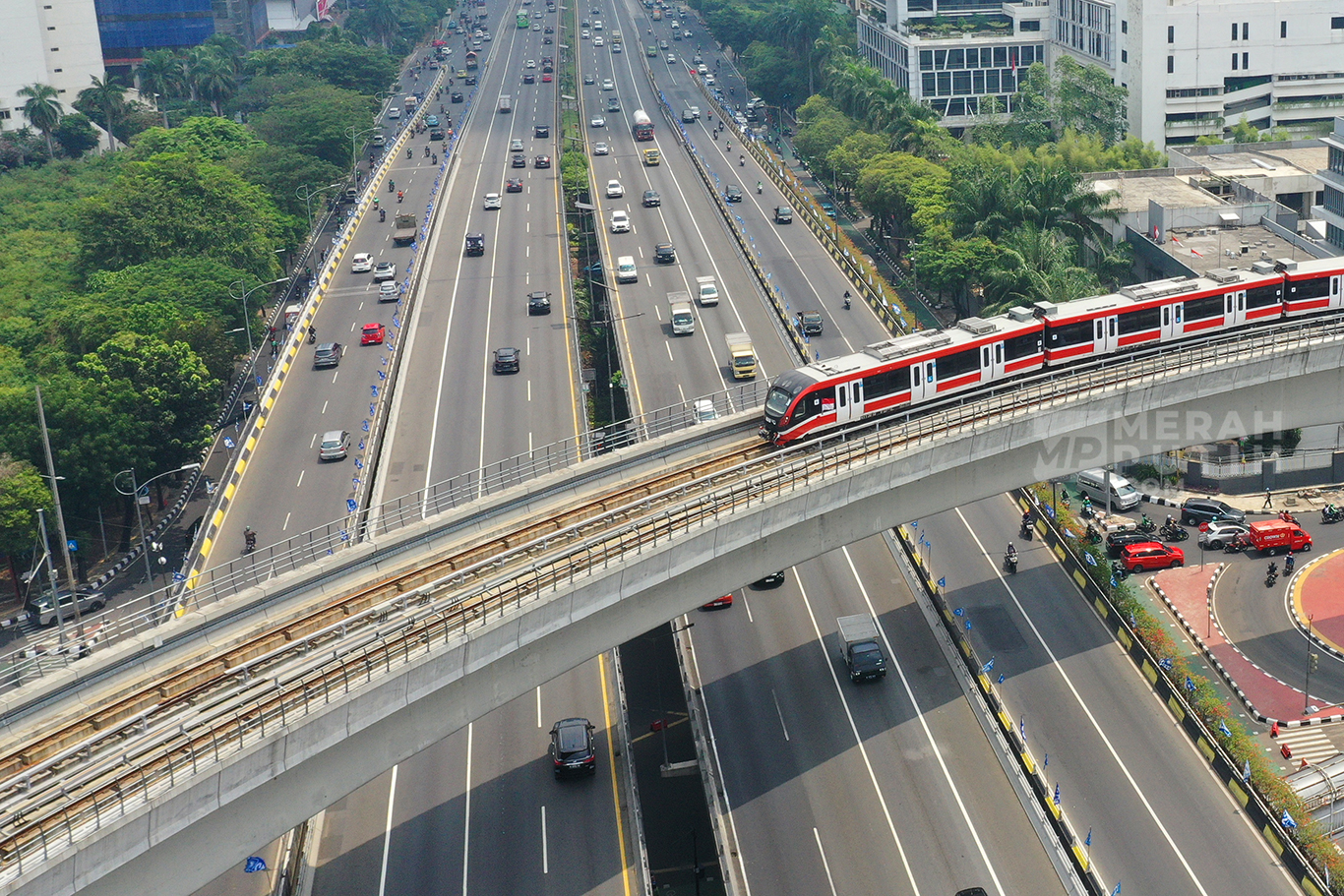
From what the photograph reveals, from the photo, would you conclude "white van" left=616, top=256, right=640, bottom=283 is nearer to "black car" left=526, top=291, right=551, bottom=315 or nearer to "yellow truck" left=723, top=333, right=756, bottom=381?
"black car" left=526, top=291, right=551, bottom=315

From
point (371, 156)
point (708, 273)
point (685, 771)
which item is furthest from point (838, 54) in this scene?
point (685, 771)

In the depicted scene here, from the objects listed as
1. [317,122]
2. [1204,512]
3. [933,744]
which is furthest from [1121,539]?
[317,122]

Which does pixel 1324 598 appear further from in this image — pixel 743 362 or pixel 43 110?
pixel 43 110

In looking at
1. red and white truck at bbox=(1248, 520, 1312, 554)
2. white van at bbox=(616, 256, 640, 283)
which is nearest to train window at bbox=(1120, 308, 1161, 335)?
red and white truck at bbox=(1248, 520, 1312, 554)

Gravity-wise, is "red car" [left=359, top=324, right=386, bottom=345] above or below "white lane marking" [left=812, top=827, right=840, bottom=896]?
above

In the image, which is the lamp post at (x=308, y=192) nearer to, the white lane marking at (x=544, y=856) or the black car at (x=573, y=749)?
the black car at (x=573, y=749)

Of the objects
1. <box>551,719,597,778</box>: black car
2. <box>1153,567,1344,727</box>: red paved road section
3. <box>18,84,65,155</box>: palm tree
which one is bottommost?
<box>1153,567,1344,727</box>: red paved road section

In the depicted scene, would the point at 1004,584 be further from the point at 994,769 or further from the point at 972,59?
the point at 972,59
